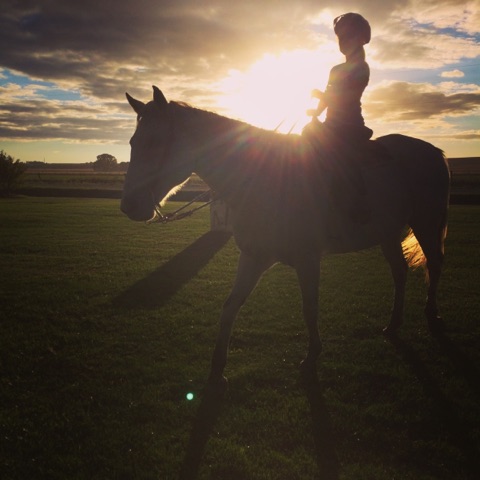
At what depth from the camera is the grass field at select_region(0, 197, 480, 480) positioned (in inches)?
131

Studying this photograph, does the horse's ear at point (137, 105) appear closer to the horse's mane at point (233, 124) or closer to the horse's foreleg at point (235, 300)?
the horse's mane at point (233, 124)

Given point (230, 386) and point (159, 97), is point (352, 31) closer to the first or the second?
point (159, 97)

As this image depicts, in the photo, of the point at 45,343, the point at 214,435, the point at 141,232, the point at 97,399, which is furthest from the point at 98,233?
the point at 214,435

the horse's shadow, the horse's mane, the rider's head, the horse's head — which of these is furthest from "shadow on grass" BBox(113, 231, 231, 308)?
the rider's head

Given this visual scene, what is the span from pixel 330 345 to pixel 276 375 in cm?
125

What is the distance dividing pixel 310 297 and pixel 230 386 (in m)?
1.41

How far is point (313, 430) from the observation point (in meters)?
3.75

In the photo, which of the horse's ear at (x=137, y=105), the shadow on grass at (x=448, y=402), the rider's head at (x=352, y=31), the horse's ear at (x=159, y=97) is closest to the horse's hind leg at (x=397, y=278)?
the shadow on grass at (x=448, y=402)

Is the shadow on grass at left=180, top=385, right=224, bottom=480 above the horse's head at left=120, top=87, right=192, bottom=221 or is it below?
below

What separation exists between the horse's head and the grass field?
2136mm

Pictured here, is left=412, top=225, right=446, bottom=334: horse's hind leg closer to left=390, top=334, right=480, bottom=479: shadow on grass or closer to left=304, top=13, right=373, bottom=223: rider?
left=390, top=334, right=480, bottom=479: shadow on grass

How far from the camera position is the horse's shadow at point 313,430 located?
3.25 metres

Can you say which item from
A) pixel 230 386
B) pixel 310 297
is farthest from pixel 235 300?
pixel 230 386

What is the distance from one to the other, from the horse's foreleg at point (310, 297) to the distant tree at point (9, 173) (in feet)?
164
